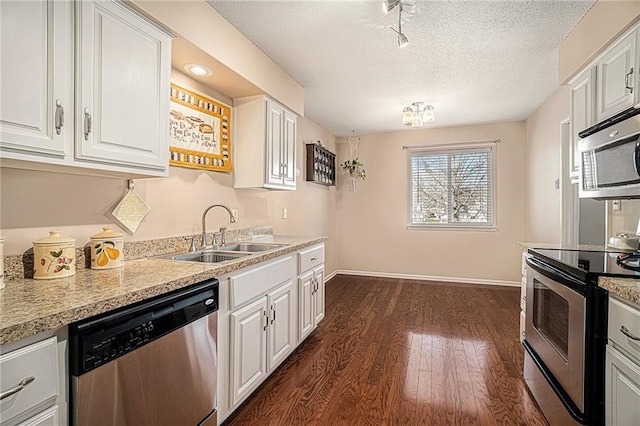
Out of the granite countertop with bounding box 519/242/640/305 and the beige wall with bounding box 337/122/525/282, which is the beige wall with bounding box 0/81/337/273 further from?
the granite countertop with bounding box 519/242/640/305

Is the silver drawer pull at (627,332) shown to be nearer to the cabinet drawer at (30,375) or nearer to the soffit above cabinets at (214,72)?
the cabinet drawer at (30,375)

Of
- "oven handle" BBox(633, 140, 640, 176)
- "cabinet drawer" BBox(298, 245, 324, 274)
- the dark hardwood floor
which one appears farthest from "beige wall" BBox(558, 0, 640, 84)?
"cabinet drawer" BBox(298, 245, 324, 274)

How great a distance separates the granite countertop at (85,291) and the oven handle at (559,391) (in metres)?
1.74

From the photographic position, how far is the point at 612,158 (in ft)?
5.98

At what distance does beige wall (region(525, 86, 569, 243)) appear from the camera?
3443mm

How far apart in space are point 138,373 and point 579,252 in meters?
2.52

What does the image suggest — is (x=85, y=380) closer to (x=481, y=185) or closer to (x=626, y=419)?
(x=626, y=419)

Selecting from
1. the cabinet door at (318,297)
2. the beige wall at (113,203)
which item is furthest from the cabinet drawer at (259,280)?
the beige wall at (113,203)

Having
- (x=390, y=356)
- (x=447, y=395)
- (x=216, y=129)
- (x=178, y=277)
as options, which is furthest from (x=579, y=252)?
(x=216, y=129)

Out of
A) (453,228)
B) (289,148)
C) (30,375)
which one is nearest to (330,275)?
(453,228)

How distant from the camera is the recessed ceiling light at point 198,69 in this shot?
213 cm

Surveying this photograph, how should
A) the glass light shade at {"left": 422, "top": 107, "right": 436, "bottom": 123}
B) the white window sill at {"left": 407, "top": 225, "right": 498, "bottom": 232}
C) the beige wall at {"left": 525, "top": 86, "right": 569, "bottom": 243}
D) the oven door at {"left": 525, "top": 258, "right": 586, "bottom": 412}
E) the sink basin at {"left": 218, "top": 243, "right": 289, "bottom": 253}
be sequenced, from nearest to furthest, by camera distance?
the oven door at {"left": 525, "top": 258, "right": 586, "bottom": 412} < the sink basin at {"left": 218, "top": 243, "right": 289, "bottom": 253} < the beige wall at {"left": 525, "top": 86, "right": 569, "bottom": 243} < the glass light shade at {"left": 422, "top": 107, "right": 436, "bottom": 123} < the white window sill at {"left": 407, "top": 225, "right": 498, "bottom": 232}

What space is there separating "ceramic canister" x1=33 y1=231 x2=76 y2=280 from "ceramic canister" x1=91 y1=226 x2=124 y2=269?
135mm

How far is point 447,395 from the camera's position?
2.07m
